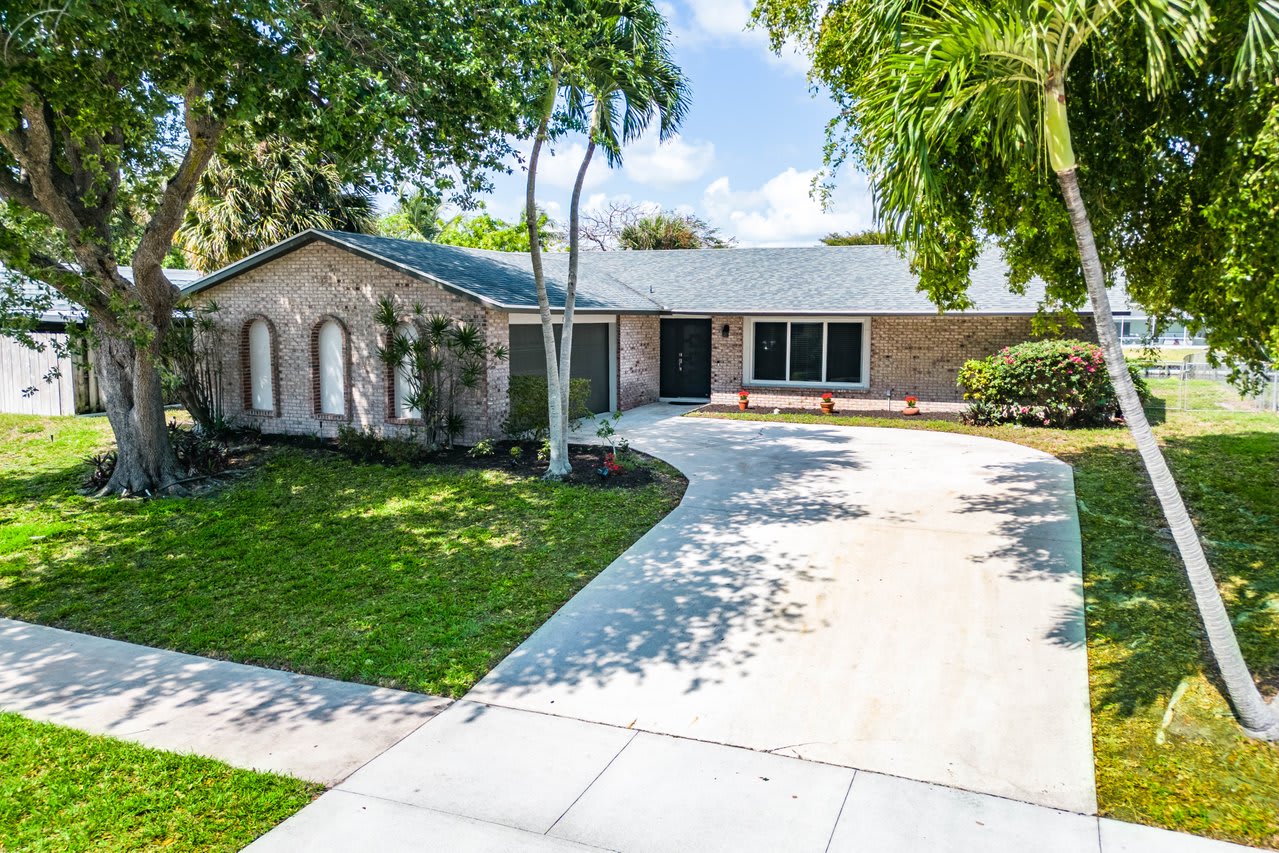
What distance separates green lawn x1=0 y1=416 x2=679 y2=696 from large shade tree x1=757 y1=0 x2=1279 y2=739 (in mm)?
4857

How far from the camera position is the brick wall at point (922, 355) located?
1850 cm

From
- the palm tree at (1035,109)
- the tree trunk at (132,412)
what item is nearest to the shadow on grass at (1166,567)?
the palm tree at (1035,109)

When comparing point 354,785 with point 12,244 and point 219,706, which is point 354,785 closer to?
point 219,706

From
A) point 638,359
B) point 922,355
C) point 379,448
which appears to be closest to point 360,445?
point 379,448

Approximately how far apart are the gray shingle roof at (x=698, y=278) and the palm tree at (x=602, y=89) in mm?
2247

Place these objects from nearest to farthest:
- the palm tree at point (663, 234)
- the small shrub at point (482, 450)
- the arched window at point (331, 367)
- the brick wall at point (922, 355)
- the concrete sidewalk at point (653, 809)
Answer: the concrete sidewalk at point (653, 809), the small shrub at point (482, 450), the arched window at point (331, 367), the brick wall at point (922, 355), the palm tree at point (663, 234)

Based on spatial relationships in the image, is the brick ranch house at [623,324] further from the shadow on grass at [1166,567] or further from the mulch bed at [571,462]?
the shadow on grass at [1166,567]

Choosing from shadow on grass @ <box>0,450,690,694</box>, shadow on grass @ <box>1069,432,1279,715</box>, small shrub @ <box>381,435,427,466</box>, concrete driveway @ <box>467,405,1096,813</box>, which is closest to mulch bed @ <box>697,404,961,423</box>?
shadow on grass @ <box>1069,432,1279,715</box>

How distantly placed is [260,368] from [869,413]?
518 inches

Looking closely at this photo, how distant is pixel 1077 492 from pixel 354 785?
10203mm

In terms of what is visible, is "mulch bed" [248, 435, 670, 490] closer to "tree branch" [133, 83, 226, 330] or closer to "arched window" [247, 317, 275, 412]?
"arched window" [247, 317, 275, 412]

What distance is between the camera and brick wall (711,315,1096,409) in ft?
60.7

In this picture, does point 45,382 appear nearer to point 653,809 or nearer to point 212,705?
point 212,705

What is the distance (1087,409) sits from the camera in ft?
54.9
